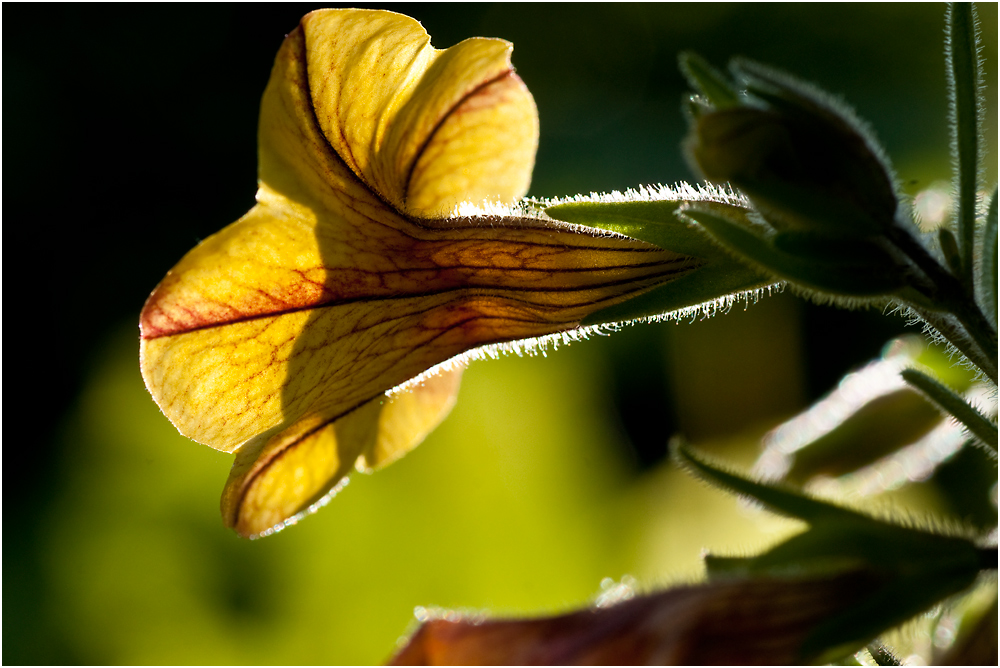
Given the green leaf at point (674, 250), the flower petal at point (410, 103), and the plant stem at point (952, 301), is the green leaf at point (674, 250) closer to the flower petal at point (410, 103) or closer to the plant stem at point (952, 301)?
the plant stem at point (952, 301)

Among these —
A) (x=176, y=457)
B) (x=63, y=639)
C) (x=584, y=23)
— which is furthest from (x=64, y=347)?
(x=584, y=23)

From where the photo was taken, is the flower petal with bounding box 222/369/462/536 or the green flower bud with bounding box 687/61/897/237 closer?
the green flower bud with bounding box 687/61/897/237

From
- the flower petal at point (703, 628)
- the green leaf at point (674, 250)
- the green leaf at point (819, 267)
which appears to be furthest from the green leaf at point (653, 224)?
the flower petal at point (703, 628)

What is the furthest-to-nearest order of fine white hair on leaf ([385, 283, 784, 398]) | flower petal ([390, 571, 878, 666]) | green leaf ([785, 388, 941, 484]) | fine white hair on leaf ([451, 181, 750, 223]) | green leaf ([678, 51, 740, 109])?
green leaf ([785, 388, 941, 484]) < fine white hair on leaf ([385, 283, 784, 398]) < fine white hair on leaf ([451, 181, 750, 223]) < green leaf ([678, 51, 740, 109]) < flower petal ([390, 571, 878, 666])

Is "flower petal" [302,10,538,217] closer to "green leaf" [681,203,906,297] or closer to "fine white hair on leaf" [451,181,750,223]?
"fine white hair on leaf" [451,181,750,223]

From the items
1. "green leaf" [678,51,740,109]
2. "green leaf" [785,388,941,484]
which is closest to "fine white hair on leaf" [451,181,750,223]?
"green leaf" [678,51,740,109]

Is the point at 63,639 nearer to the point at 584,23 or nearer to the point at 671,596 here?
the point at 671,596

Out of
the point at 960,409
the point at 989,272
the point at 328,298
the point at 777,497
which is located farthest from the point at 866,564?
the point at 328,298
